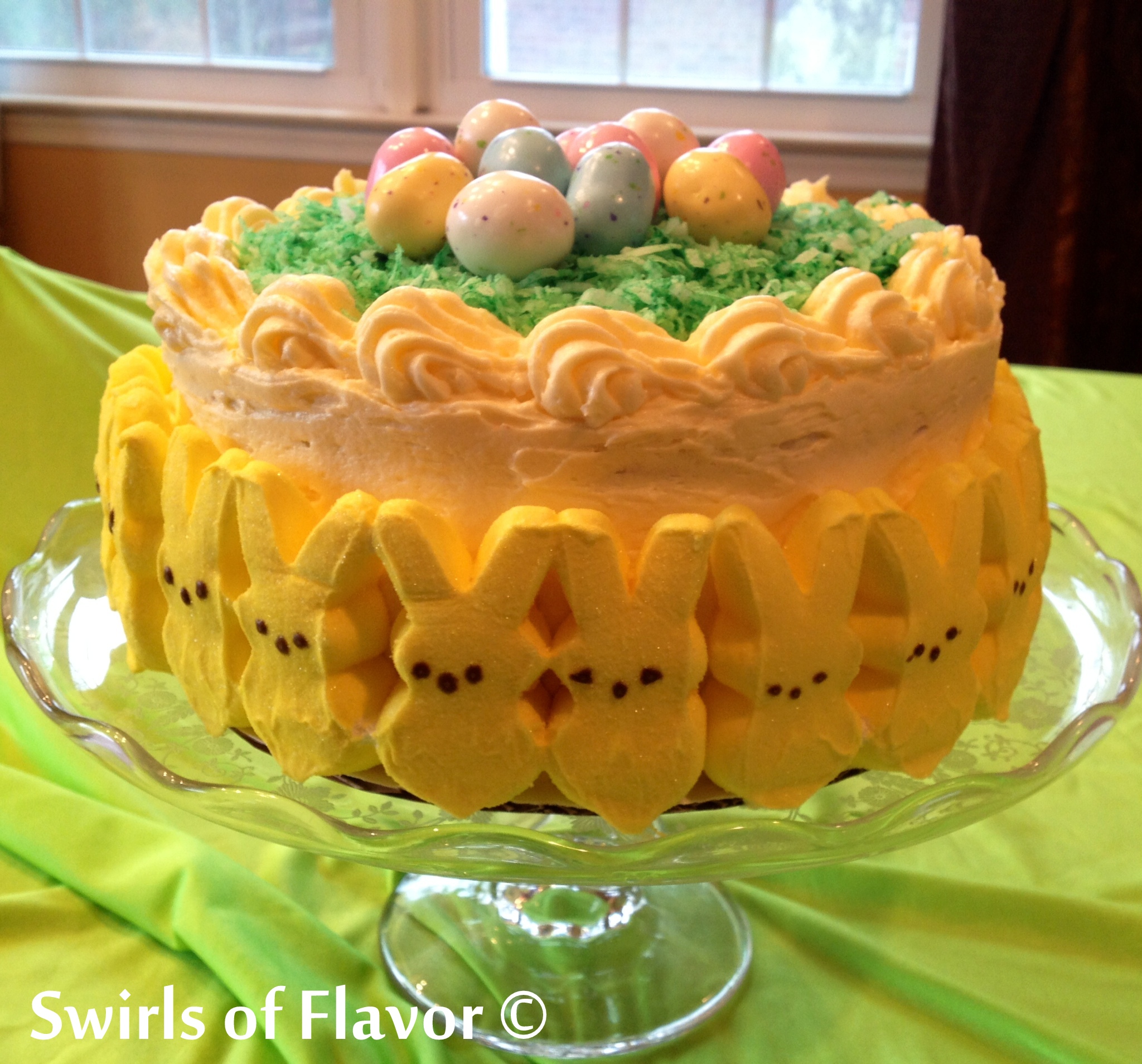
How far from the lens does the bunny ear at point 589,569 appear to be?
0.77 metres

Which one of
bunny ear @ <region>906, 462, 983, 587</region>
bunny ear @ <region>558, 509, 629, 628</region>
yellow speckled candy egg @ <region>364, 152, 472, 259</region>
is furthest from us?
yellow speckled candy egg @ <region>364, 152, 472, 259</region>

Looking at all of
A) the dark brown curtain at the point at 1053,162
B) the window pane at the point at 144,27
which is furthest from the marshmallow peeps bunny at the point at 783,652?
the window pane at the point at 144,27

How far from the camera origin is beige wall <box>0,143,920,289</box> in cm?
312

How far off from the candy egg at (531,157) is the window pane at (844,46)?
2294 millimetres

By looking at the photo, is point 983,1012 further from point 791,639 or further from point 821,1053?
point 791,639

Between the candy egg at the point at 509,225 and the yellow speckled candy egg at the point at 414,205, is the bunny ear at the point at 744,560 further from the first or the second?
the yellow speckled candy egg at the point at 414,205

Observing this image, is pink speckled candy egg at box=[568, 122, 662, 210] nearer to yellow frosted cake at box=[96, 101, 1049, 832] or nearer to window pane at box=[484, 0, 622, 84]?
yellow frosted cake at box=[96, 101, 1049, 832]

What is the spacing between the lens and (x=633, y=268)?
950 mm

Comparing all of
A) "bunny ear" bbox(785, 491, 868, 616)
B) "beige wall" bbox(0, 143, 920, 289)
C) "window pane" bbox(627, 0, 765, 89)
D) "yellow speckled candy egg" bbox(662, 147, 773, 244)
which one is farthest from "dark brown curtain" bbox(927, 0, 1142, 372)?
"bunny ear" bbox(785, 491, 868, 616)

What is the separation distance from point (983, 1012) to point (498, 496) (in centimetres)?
67

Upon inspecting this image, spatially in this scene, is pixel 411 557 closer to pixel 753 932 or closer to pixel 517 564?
pixel 517 564

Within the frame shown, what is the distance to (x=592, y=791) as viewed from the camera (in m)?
0.81

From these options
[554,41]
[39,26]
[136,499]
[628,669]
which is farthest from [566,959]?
[39,26]

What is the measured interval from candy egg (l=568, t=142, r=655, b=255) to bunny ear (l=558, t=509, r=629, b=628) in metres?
0.33
